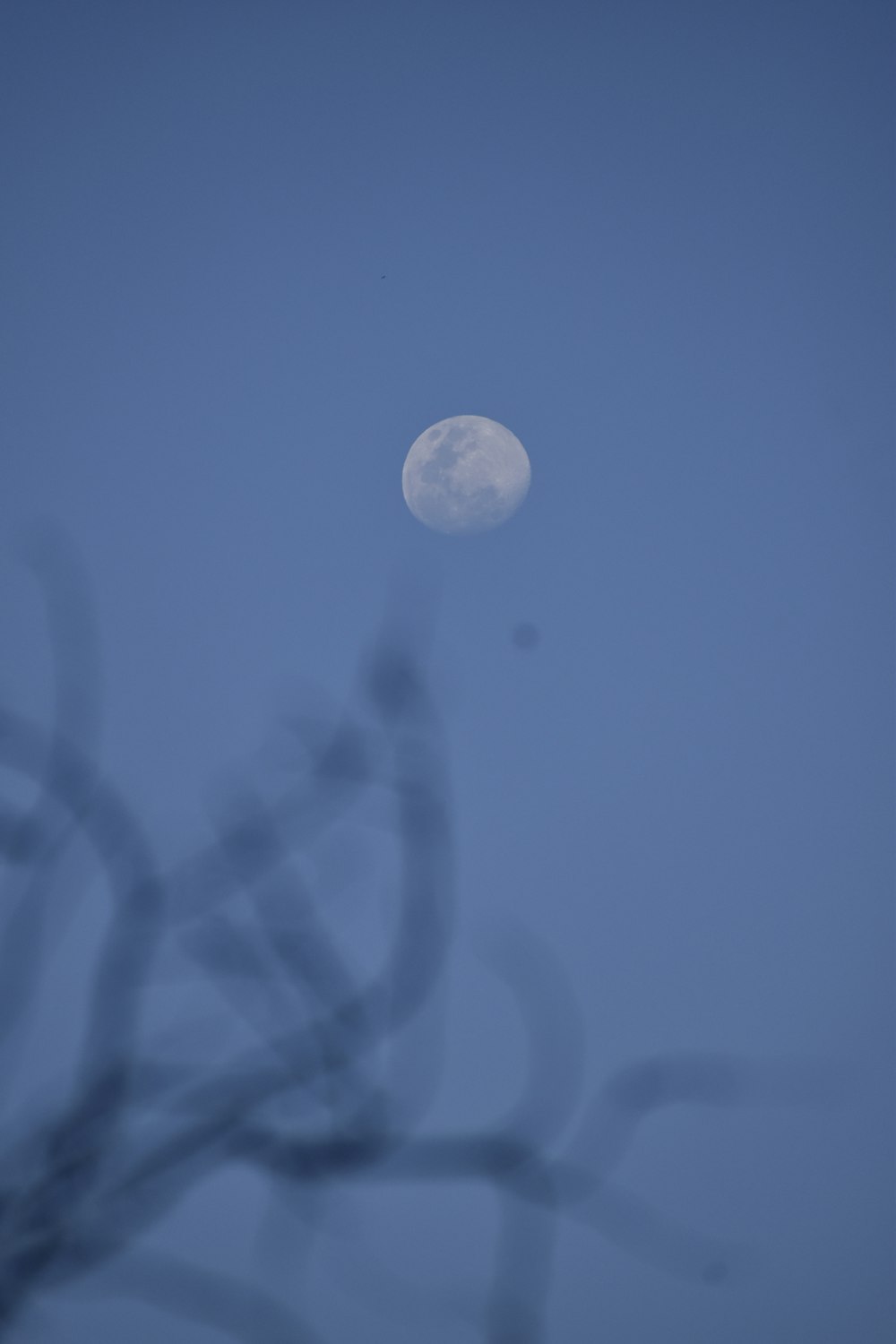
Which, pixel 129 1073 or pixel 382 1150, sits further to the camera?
pixel 129 1073

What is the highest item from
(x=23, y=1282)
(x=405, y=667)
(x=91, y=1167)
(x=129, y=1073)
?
(x=405, y=667)

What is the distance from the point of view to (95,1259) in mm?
1586

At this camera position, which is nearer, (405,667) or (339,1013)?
(339,1013)

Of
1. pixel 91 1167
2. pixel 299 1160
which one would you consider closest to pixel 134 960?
pixel 91 1167

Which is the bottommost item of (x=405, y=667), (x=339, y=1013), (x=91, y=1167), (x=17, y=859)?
(x=91, y=1167)

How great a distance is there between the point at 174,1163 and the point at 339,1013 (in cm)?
35

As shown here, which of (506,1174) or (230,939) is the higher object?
(230,939)

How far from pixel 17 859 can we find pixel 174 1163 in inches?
23.2

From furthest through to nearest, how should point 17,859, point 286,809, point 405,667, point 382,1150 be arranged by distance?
1. point 405,667
2. point 286,809
3. point 17,859
4. point 382,1150

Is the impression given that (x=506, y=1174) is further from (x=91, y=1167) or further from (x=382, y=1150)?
(x=91, y=1167)

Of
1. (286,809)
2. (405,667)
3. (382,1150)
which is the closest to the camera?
(382,1150)

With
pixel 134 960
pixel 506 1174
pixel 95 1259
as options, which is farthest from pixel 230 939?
pixel 506 1174

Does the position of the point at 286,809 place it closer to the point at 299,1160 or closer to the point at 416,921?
the point at 416,921

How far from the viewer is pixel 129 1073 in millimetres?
1625
